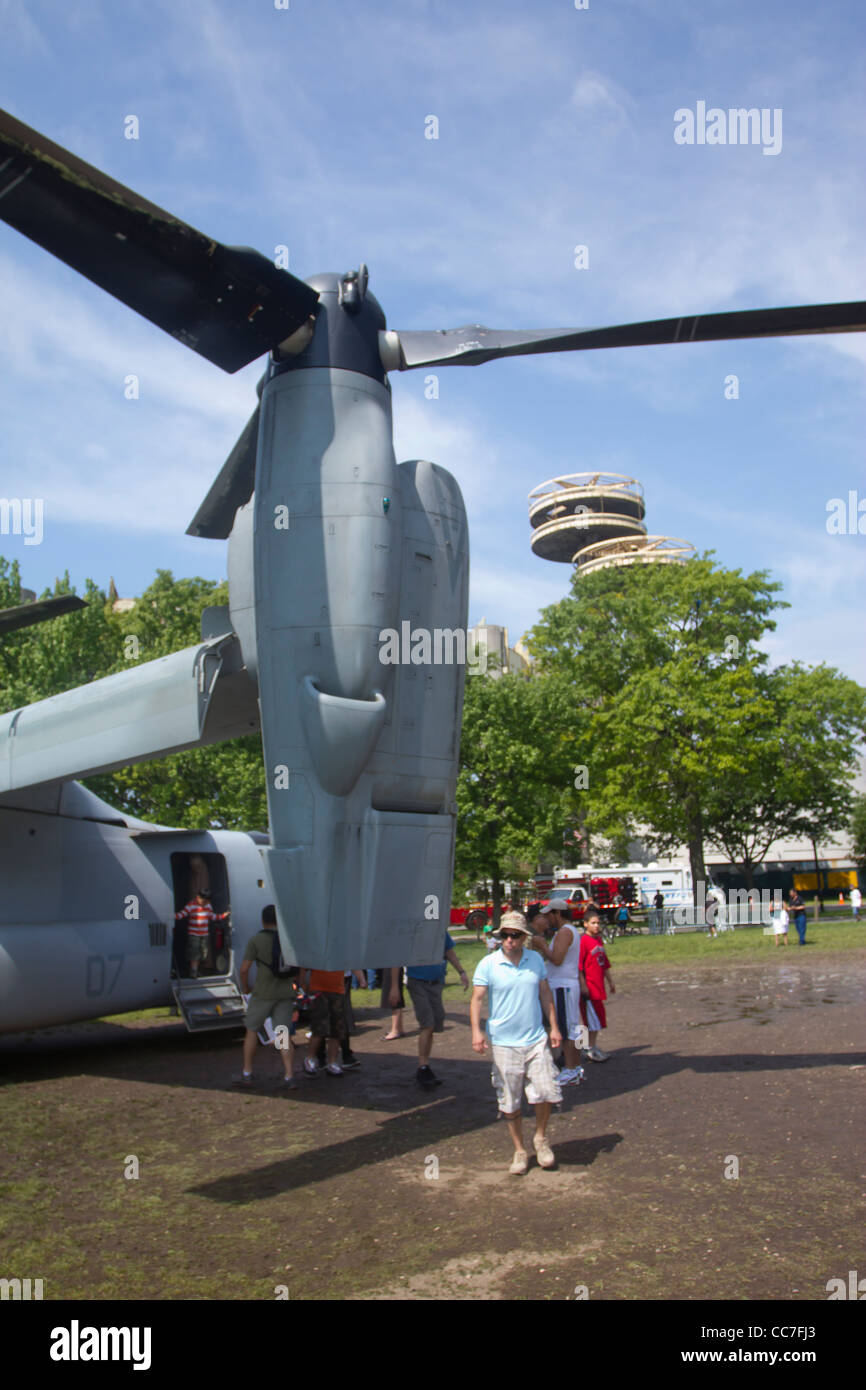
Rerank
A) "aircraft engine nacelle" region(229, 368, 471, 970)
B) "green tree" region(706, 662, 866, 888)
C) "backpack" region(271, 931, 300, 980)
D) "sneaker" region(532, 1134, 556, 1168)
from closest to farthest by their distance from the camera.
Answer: "sneaker" region(532, 1134, 556, 1168)
"aircraft engine nacelle" region(229, 368, 471, 970)
"backpack" region(271, 931, 300, 980)
"green tree" region(706, 662, 866, 888)

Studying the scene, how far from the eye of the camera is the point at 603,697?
143ft

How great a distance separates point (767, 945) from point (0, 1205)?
25.6 meters

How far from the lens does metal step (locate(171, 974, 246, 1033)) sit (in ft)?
45.1

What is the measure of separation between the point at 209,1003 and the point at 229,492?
7780 millimetres

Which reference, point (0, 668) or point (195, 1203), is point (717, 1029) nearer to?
point (195, 1203)

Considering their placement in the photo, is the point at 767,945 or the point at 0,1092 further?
the point at 767,945

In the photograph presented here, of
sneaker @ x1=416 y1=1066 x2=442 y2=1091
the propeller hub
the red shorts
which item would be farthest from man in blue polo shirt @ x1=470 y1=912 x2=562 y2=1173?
the propeller hub

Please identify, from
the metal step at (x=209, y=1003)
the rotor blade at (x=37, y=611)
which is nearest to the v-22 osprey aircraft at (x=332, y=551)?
the rotor blade at (x=37, y=611)

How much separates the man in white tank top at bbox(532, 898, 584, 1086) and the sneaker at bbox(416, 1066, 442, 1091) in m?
1.38

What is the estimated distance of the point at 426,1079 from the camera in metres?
10.5

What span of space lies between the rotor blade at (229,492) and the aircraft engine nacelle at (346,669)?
4.89ft

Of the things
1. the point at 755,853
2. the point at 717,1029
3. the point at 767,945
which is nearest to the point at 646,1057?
the point at 717,1029

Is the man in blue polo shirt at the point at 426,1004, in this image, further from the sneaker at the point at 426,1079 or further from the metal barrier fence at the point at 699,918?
the metal barrier fence at the point at 699,918

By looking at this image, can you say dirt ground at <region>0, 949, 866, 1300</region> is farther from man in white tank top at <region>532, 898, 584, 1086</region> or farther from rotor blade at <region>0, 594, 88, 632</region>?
rotor blade at <region>0, 594, 88, 632</region>
